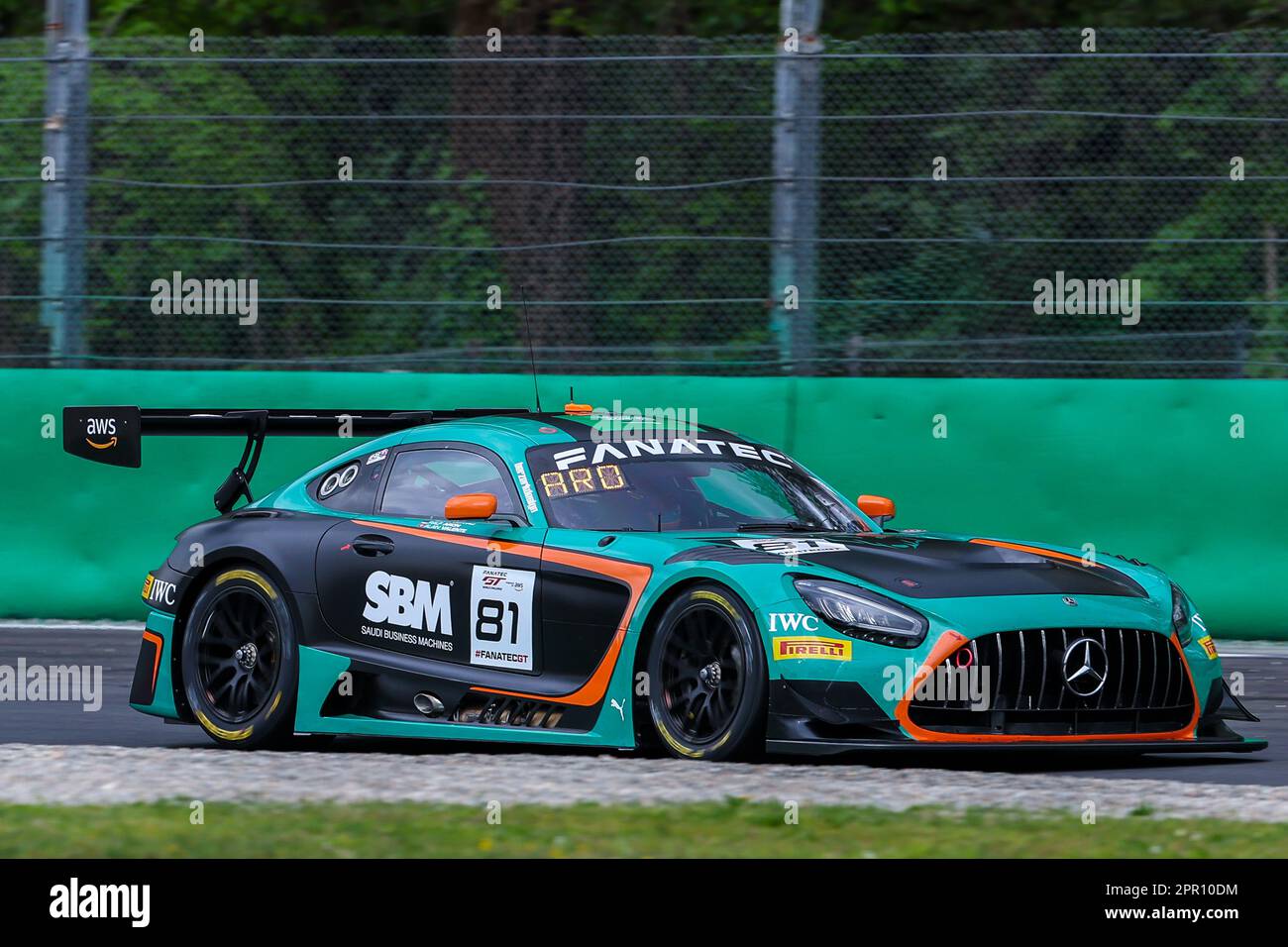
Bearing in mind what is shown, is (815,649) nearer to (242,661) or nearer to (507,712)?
(507,712)

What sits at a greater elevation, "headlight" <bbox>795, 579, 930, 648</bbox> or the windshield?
the windshield

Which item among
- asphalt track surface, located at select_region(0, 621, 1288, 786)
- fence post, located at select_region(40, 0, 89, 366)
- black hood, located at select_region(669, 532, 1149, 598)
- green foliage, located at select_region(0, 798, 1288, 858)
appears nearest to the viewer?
green foliage, located at select_region(0, 798, 1288, 858)

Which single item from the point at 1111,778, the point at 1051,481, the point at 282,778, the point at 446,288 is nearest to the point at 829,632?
the point at 1111,778

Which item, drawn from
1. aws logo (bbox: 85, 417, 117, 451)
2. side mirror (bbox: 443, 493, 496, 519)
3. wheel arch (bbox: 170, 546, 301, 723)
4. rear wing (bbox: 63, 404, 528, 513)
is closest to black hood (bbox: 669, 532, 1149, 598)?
side mirror (bbox: 443, 493, 496, 519)

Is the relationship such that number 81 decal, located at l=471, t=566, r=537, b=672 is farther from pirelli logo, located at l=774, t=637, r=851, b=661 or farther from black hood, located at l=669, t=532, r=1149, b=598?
pirelli logo, located at l=774, t=637, r=851, b=661

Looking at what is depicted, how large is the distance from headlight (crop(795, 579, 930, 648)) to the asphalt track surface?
533 millimetres

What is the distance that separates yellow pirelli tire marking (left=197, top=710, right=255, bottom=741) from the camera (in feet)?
29.8

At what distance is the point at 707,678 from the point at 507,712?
3.31 feet

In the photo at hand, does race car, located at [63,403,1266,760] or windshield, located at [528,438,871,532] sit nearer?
race car, located at [63,403,1266,760]

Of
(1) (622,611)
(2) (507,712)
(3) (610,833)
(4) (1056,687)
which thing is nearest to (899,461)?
(2) (507,712)

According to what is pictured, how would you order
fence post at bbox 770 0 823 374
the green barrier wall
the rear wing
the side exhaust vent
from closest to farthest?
the side exhaust vent, the rear wing, the green barrier wall, fence post at bbox 770 0 823 374

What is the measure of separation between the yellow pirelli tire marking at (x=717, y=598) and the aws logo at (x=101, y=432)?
3110 millimetres

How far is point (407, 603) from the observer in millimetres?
8781
